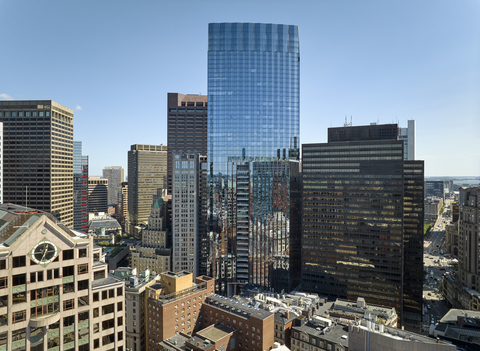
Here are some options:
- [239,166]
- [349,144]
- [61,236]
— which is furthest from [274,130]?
[61,236]

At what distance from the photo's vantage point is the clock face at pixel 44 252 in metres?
38.8

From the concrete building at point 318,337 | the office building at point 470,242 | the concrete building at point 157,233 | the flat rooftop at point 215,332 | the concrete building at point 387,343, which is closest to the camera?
the concrete building at point 387,343

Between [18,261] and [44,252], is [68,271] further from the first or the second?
[18,261]

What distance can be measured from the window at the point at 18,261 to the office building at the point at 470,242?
7004 inches

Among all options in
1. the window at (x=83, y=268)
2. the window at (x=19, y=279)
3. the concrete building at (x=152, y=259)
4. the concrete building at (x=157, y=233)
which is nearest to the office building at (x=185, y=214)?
the concrete building at (x=152, y=259)

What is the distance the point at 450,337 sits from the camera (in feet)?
263

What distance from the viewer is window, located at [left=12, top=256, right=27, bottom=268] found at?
1465 inches

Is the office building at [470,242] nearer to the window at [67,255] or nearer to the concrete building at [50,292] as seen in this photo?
the concrete building at [50,292]

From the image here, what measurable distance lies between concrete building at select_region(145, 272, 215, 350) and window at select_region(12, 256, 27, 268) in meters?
57.4

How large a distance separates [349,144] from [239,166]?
59938 millimetres

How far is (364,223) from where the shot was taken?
461 ft

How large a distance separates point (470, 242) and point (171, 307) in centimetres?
14750

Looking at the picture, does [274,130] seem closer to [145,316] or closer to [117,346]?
[145,316]

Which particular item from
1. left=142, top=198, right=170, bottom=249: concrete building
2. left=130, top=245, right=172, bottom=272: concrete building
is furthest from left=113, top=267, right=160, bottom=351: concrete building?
left=142, top=198, right=170, bottom=249: concrete building
